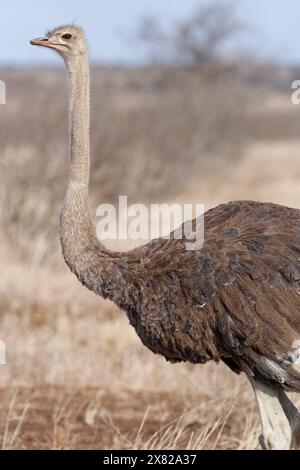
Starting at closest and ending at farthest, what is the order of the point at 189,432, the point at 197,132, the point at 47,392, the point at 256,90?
1. the point at 189,432
2. the point at 47,392
3. the point at 197,132
4. the point at 256,90

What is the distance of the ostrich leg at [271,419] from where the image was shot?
4.38m

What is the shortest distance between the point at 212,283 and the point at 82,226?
1.94 ft

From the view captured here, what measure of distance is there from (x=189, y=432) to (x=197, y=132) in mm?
15179

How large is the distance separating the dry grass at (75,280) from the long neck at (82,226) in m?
1.01

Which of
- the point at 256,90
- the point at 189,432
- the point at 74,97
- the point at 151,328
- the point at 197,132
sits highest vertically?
the point at 256,90

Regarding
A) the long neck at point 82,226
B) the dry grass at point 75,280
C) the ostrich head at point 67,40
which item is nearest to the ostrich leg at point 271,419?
the long neck at point 82,226

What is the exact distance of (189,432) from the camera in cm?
587

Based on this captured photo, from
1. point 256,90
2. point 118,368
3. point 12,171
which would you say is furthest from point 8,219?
point 256,90

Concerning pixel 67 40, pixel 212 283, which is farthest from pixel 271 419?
pixel 67 40

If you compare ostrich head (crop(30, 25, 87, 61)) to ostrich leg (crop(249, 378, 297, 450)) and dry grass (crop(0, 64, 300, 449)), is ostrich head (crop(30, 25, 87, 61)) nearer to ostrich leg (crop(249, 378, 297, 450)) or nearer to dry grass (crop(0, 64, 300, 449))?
ostrich leg (crop(249, 378, 297, 450))

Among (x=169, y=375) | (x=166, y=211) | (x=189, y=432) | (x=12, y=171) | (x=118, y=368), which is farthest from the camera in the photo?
(x=166, y=211)

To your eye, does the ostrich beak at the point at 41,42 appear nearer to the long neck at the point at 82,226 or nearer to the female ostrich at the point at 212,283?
the female ostrich at the point at 212,283

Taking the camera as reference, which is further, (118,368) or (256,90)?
(256,90)

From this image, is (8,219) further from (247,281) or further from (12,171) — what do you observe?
(247,281)
